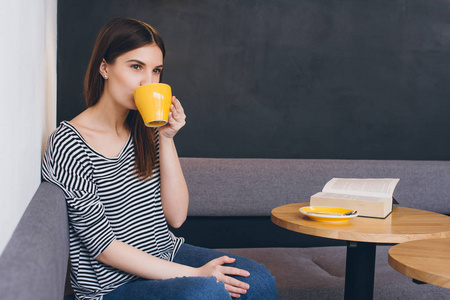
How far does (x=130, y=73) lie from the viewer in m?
1.25

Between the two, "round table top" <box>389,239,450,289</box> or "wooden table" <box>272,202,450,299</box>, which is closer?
"round table top" <box>389,239,450,289</box>

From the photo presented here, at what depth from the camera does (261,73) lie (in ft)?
8.14

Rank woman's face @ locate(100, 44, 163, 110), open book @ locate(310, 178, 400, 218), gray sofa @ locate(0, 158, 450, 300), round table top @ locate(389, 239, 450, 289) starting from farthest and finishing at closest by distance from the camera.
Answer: gray sofa @ locate(0, 158, 450, 300)
open book @ locate(310, 178, 400, 218)
woman's face @ locate(100, 44, 163, 110)
round table top @ locate(389, 239, 450, 289)

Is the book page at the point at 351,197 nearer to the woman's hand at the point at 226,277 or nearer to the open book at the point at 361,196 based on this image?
the open book at the point at 361,196

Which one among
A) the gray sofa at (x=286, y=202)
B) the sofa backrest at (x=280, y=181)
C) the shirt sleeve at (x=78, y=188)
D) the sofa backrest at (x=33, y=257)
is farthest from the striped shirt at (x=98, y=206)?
the sofa backrest at (x=280, y=181)

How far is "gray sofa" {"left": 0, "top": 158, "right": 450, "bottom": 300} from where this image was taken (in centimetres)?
176

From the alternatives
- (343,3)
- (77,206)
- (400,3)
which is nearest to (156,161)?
(77,206)

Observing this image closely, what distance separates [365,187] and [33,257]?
126 cm

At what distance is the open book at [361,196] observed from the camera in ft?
4.67

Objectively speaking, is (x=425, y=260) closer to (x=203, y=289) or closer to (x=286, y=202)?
(x=203, y=289)

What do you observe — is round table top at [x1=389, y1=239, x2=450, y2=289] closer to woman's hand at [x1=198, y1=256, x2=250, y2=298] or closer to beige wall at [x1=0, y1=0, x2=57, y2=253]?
woman's hand at [x1=198, y1=256, x2=250, y2=298]

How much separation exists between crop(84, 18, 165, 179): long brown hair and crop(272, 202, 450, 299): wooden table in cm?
46

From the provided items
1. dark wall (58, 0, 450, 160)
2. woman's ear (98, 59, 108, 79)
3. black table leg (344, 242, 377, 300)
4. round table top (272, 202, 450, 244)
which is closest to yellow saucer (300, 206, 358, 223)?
round table top (272, 202, 450, 244)

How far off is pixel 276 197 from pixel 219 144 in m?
0.45
